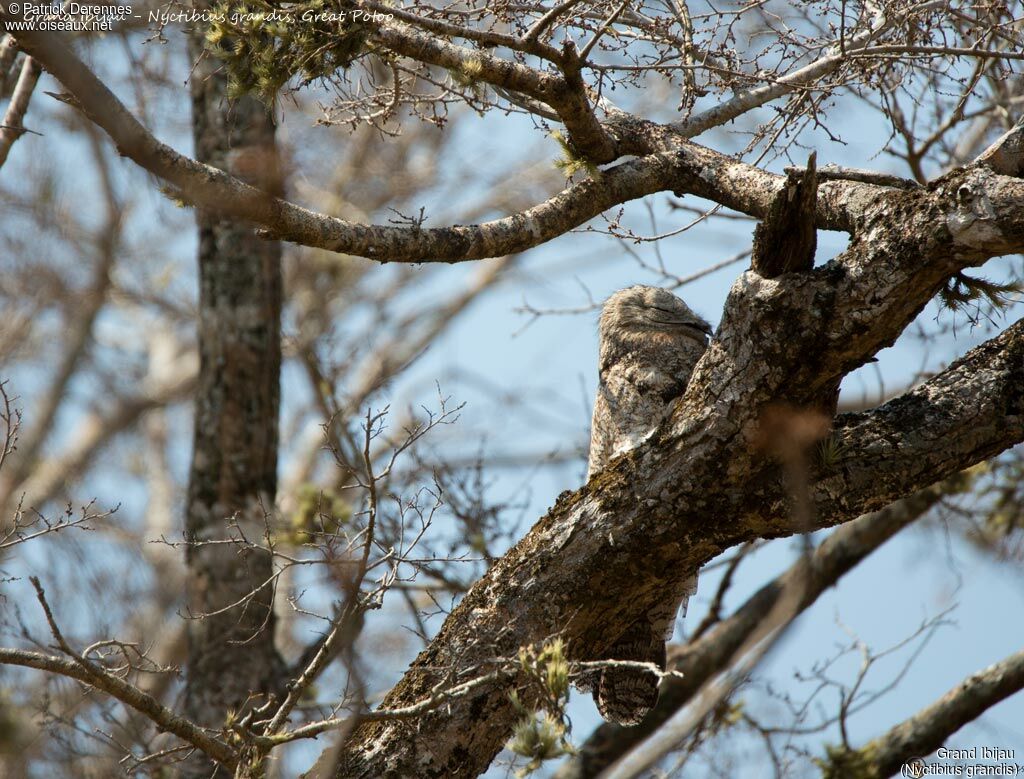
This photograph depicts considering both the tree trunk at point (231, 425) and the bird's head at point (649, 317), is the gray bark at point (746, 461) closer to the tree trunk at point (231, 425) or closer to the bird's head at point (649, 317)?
the bird's head at point (649, 317)

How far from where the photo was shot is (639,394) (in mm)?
3398

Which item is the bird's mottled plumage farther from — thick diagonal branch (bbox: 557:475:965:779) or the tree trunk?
the tree trunk

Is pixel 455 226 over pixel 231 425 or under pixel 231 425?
under

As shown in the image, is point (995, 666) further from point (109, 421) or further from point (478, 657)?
point (109, 421)

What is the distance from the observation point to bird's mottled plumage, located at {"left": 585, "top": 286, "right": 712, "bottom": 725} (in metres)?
3.17

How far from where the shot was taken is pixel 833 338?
7.93 feet

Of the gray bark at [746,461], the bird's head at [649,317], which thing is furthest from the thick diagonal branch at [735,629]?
the gray bark at [746,461]

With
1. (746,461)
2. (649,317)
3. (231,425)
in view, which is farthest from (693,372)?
(231,425)

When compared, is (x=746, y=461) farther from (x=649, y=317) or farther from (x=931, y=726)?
(x=931, y=726)

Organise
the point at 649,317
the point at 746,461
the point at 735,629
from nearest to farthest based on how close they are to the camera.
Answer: the point at 746,461, the point at 649,317, the point at 735,629

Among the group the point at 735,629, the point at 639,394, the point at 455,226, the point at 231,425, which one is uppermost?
the point at 231,425

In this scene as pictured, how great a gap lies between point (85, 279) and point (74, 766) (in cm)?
674

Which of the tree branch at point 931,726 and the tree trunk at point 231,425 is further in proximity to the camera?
the tree trunk at point 231,425

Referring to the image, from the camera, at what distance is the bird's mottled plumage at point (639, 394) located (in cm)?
317
